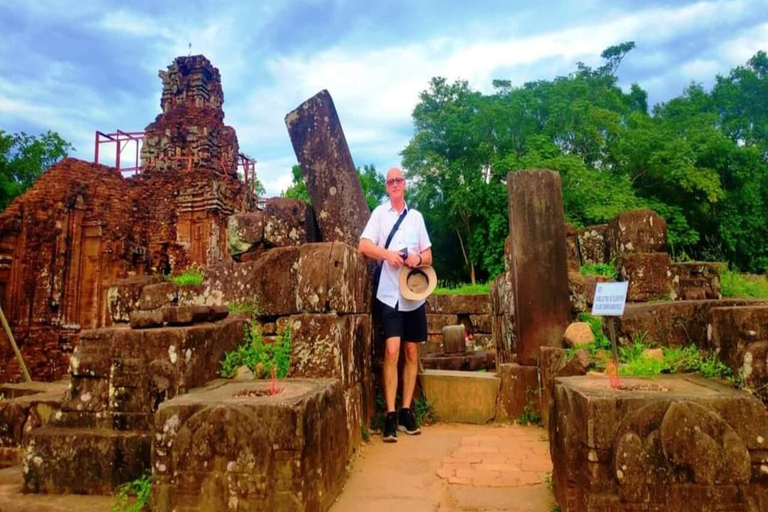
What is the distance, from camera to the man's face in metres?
4.57

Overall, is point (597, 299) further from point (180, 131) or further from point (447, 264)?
point (447, 264)

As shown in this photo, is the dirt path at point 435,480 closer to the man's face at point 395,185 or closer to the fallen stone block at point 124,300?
the fallen stone block at point 124,300

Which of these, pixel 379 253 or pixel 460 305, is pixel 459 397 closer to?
pixel 379 253

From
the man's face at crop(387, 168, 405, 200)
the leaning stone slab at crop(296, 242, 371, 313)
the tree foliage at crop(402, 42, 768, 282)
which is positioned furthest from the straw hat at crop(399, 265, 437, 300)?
the tree foliage at crop(402, 42, 768, 282)

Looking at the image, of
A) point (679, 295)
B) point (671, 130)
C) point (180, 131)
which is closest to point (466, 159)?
point (671, 130)

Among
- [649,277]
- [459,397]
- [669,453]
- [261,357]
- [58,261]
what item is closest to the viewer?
[669,453]

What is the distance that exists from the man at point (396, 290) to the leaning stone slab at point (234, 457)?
6.11ft

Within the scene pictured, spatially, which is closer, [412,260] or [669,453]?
[669,453]

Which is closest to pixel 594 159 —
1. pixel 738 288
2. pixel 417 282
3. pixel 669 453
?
pixel 738 288

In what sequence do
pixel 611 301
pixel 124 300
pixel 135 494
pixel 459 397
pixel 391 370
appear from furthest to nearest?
pixel 459 397, pixel 124 300, pixel 391 370, pixel 611 301, pixel 135 494

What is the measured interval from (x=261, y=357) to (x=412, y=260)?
4.69ft

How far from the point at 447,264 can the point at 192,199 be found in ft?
49.5

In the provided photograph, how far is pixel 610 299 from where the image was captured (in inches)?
120

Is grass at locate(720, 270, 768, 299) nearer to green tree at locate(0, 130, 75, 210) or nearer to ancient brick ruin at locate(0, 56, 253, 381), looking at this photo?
ancient brick ruin at locate(0, 56, 253, 381)
